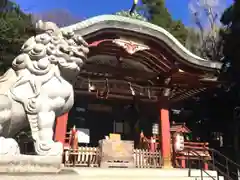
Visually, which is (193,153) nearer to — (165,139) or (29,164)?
(165,139)

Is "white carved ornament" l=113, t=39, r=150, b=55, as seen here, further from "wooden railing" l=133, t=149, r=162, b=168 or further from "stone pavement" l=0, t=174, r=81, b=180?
"stone pavement" l=0, t=174, r=81, b=180

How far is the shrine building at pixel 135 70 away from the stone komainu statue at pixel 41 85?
4.86 meters

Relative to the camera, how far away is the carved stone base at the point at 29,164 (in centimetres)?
312

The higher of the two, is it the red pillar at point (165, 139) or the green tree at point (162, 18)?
the green tree at point (162, 18)

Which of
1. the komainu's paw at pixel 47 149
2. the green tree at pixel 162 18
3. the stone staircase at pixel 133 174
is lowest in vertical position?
the stone staircase at pixel 133 174

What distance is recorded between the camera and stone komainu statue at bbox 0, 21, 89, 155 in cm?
338

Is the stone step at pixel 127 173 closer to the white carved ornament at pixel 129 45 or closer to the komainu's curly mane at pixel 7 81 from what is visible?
the komainu's curly mane at pixel 7 81

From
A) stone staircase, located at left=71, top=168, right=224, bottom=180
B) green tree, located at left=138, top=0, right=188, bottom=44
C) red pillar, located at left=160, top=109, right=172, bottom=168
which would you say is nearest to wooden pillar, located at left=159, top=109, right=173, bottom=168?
red pillar, located at left=160, top=109, right=172, bottom=168

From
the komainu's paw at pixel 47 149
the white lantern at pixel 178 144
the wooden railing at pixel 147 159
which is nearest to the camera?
the komainu's paw at pixel 47 149

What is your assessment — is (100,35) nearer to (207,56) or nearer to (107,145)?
(107,145)

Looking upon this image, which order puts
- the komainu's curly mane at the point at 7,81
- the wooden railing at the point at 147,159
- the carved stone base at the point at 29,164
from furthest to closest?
1. the wooden railing at the point at 147,159
2. the komainu's curly mane at the point at 7,81
3. the carved stone base at the point at 29,164

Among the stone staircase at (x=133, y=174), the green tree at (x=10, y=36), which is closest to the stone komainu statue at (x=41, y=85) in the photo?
the stone staircase at (x=133, y=174)

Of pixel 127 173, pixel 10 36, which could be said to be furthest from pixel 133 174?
pixel 10 36

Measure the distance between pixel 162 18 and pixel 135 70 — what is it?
464 inches
